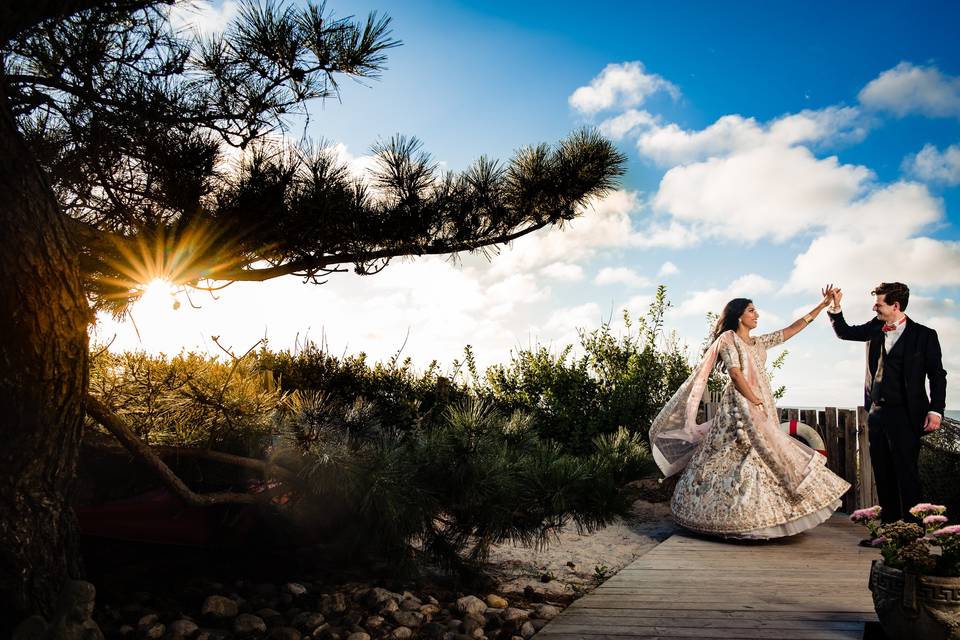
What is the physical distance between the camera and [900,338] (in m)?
5.06

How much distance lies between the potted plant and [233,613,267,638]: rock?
2.63 meters

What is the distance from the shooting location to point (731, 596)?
11.4 ft

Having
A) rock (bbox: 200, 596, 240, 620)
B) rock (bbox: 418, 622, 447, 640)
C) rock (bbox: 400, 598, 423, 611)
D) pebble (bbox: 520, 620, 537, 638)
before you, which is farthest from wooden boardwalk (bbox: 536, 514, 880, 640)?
rock (bbox: 200, 596, 240, 620)

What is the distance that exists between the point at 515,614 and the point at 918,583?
1.70m

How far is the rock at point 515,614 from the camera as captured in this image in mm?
3271

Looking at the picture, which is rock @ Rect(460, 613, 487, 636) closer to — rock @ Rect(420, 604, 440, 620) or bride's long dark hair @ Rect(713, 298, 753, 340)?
rock @ Rect(420, 604, 440, 620)

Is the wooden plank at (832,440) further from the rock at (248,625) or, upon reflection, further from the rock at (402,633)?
the rock at (248,625)

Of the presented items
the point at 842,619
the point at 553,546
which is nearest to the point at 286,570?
the point at 553,546

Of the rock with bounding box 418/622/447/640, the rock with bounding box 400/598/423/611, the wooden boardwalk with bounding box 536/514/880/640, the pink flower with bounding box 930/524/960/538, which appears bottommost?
the rock with bounding box 418/622/447/640

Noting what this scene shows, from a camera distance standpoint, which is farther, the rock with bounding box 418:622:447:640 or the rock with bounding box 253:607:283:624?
the rock with bounding box 253:607:283:624

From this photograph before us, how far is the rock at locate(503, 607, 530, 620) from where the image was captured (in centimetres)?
327

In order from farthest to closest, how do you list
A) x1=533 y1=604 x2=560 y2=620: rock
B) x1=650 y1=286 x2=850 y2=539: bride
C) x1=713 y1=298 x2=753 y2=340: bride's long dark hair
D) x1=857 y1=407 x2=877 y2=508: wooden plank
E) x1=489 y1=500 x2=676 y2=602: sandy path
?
x1=857 y1=407 x2=877 y2=508: wooden plank
x1=713 y1=298 x2=753 y2=340: bride's long dark hair
x1=650 y1=286 x2=850 y2=539: bride
x1=489 y1=500 x2=676 y2=602: sandy path
x1=533 y1=604 x2=560 y2=620: rock

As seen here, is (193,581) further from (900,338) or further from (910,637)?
(900,338)

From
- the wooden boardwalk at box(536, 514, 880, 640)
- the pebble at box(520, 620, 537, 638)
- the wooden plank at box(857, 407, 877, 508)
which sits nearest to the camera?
the wooden boardwalk at box(536, 514, 880, 640)
